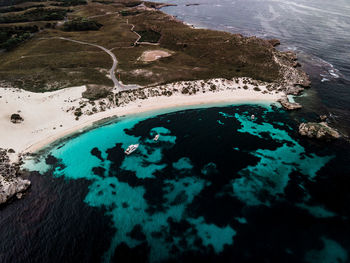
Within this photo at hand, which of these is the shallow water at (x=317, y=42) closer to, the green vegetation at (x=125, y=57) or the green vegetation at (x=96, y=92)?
the green vegetation at (x=125, y=57)

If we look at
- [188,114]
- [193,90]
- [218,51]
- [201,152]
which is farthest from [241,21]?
[201,152]

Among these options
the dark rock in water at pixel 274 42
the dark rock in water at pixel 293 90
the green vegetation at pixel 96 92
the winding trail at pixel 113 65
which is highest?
the dark rock in water at pixel 274 42

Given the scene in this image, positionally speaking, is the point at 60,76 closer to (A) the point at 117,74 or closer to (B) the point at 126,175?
(A) the point at 117,74

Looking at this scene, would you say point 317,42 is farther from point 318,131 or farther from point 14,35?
point 14,35

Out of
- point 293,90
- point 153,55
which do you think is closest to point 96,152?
point 153,55

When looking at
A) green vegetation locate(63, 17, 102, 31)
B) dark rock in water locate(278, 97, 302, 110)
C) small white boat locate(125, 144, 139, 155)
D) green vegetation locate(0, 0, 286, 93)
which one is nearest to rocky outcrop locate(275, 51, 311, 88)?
green vegetation locate(0, 0, 286, 93)

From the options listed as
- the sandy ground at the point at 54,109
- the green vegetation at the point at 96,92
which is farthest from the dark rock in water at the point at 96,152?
the green vegetation at the point at 96,92

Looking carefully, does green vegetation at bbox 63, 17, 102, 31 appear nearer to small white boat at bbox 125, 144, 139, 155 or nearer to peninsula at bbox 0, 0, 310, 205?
peninsula at bbox 0, 0, 310, 205
